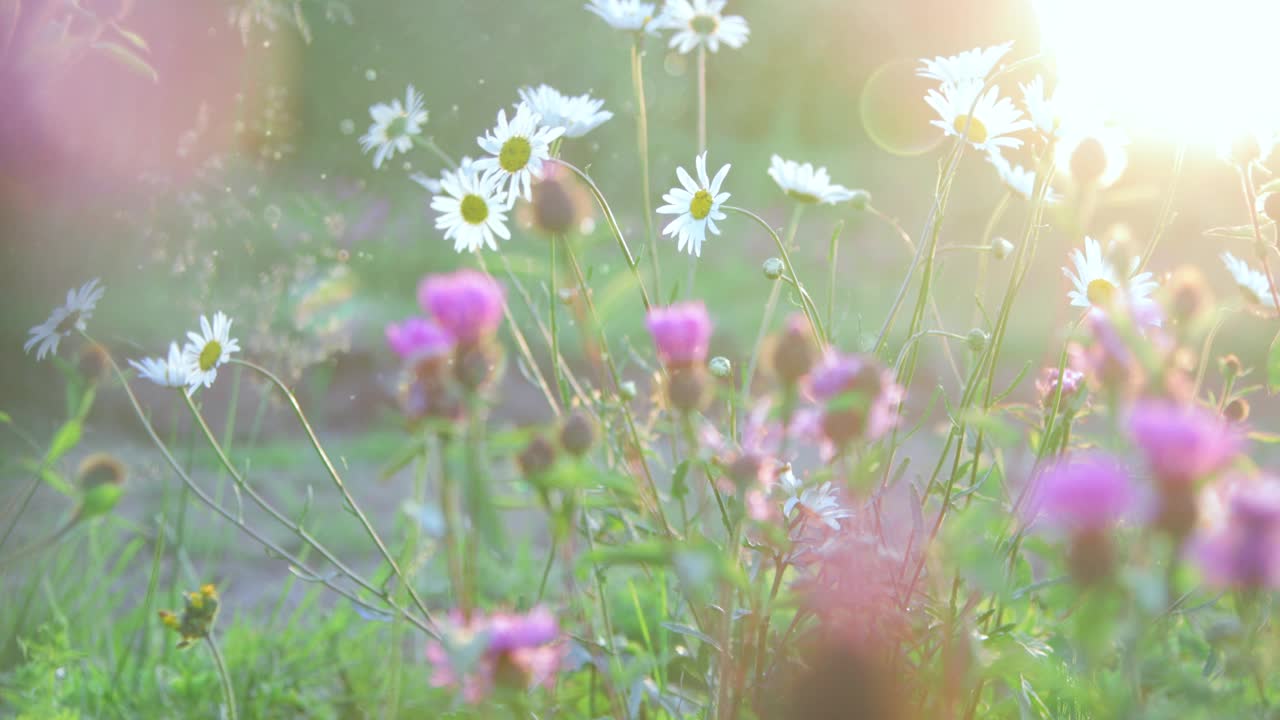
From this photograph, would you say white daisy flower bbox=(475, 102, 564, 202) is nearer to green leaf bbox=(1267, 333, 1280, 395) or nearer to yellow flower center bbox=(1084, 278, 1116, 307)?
yellow flower center bbox=(1084, 278, 1116, 307)

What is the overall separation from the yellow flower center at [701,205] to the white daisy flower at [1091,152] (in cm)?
28

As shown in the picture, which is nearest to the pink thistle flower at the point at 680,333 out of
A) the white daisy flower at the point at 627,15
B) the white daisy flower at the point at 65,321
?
the white daisy flower at the point at 627,15

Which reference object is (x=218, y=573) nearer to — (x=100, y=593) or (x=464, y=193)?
(x=100, y=593)

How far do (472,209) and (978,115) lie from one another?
0.47 metres

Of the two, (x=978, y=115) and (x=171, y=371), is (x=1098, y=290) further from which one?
(x=171, y=371)

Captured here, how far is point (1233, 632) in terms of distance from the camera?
1.83ft

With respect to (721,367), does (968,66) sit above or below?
above

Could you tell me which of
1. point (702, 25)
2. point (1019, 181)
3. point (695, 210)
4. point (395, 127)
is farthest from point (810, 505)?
point (395, 127)

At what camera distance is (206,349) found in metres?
0.87

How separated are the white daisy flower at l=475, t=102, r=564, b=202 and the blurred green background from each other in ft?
0.24

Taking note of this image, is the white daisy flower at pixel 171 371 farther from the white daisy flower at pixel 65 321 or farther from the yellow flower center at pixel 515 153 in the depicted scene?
the yellow flower center at pixel 515 153

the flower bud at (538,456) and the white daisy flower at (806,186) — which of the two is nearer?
the flower bud at (538,456)

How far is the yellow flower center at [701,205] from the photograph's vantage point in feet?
2.85

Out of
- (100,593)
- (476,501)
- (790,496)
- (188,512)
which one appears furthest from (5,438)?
(476,501)
